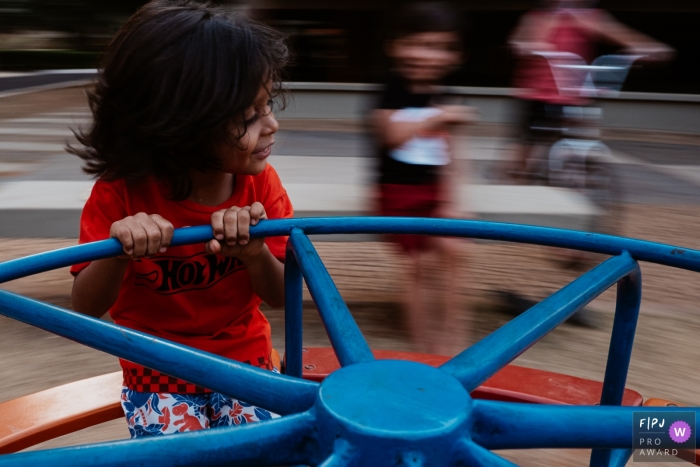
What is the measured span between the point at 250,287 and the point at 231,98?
400mm

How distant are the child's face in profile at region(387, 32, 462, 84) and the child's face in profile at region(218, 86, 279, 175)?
1.20 metres

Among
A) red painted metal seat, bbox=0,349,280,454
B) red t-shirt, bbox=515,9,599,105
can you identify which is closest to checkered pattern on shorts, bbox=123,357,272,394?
red painted metal seat, bbox=0,349,280,454

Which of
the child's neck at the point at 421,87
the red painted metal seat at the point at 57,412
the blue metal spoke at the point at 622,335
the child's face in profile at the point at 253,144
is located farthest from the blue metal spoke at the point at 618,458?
the child's neck at the point at 421,87

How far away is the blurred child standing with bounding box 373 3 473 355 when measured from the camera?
2363 mm

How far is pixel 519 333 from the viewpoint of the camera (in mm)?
775

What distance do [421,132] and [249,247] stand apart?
131 cm

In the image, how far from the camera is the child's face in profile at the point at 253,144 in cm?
122

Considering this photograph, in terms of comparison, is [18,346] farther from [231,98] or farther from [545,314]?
[545,314]

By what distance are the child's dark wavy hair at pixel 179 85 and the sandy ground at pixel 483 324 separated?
3.67 ft

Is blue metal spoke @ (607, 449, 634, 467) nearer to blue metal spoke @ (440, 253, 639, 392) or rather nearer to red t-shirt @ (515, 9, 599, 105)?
blue metal spoke @ (440, 253, 639, 392)

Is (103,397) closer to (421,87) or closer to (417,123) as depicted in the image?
(417,123)

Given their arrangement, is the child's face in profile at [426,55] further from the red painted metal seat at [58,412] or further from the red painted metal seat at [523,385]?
the red painted metal seat at [58,412]

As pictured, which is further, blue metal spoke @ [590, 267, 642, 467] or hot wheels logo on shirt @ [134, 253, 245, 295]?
hot wheels logo on shirt @ [134, 253, 245, 295]

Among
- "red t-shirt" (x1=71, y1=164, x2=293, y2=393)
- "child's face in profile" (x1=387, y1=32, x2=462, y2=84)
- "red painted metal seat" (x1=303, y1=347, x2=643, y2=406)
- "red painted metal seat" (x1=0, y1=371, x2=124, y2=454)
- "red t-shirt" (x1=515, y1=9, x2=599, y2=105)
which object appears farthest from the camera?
"red t-shirt" (x1=515, y1=9, x2=599, y2=105)
